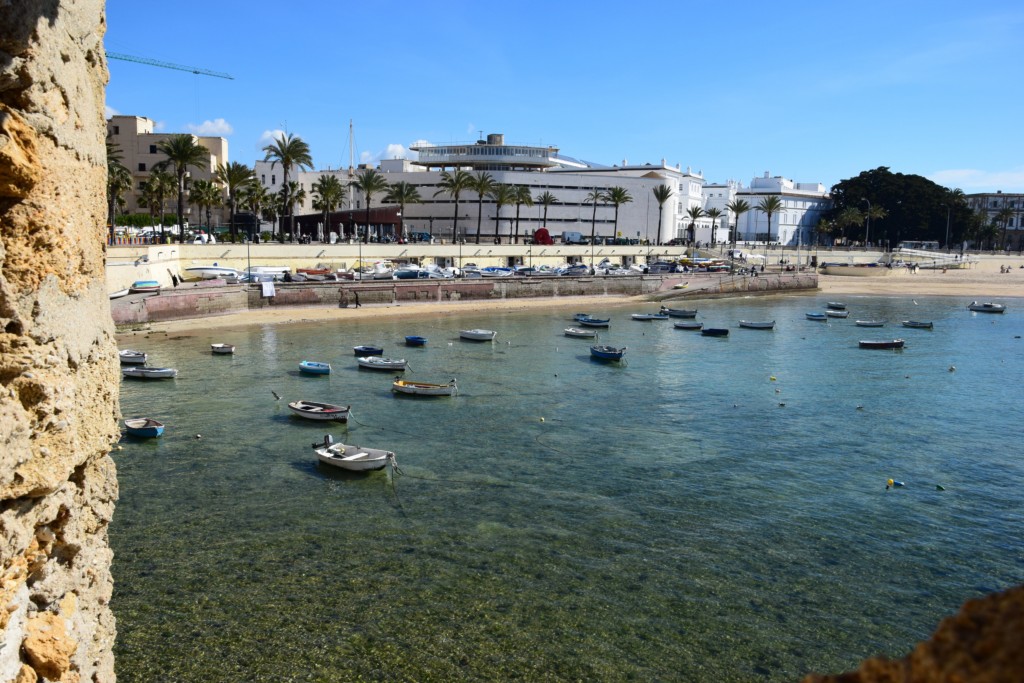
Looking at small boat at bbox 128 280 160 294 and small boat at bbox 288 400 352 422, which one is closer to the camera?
small boat at bbox 288 400 352 422

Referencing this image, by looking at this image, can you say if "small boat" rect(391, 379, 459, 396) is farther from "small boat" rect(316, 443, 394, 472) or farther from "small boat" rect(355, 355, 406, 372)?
"small boat" rect(316, 443, 394, 472)

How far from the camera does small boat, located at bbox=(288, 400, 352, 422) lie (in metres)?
33.5

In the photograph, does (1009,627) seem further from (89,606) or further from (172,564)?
(172,564)

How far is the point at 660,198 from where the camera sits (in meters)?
135

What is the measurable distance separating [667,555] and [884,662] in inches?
687

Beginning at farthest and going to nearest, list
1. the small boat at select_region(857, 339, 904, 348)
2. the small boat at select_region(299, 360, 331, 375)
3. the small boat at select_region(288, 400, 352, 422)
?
the small boat at select_region(857, 339, 904, 348) → the small boat at select_region(299, 360, 331, 375) → the small boat at select_region(288, 400, 352, 422)

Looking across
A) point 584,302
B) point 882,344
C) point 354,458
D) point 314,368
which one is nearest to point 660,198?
point 584,302

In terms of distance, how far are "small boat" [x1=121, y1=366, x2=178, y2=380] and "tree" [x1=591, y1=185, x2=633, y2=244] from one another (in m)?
99.0

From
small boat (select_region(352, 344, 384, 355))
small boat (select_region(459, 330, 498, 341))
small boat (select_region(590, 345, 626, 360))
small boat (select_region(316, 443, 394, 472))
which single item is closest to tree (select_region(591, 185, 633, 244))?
small boat (select_region(459, 330, 498, 341))

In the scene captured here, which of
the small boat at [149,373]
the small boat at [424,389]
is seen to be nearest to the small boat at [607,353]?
the small boat at [424,389]

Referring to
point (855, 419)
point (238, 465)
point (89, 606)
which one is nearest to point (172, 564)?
point (238, 465)

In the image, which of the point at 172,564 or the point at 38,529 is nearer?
the point at 38,529

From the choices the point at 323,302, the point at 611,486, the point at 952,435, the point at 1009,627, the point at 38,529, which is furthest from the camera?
the point at 323,302

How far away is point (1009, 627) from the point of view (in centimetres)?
349
